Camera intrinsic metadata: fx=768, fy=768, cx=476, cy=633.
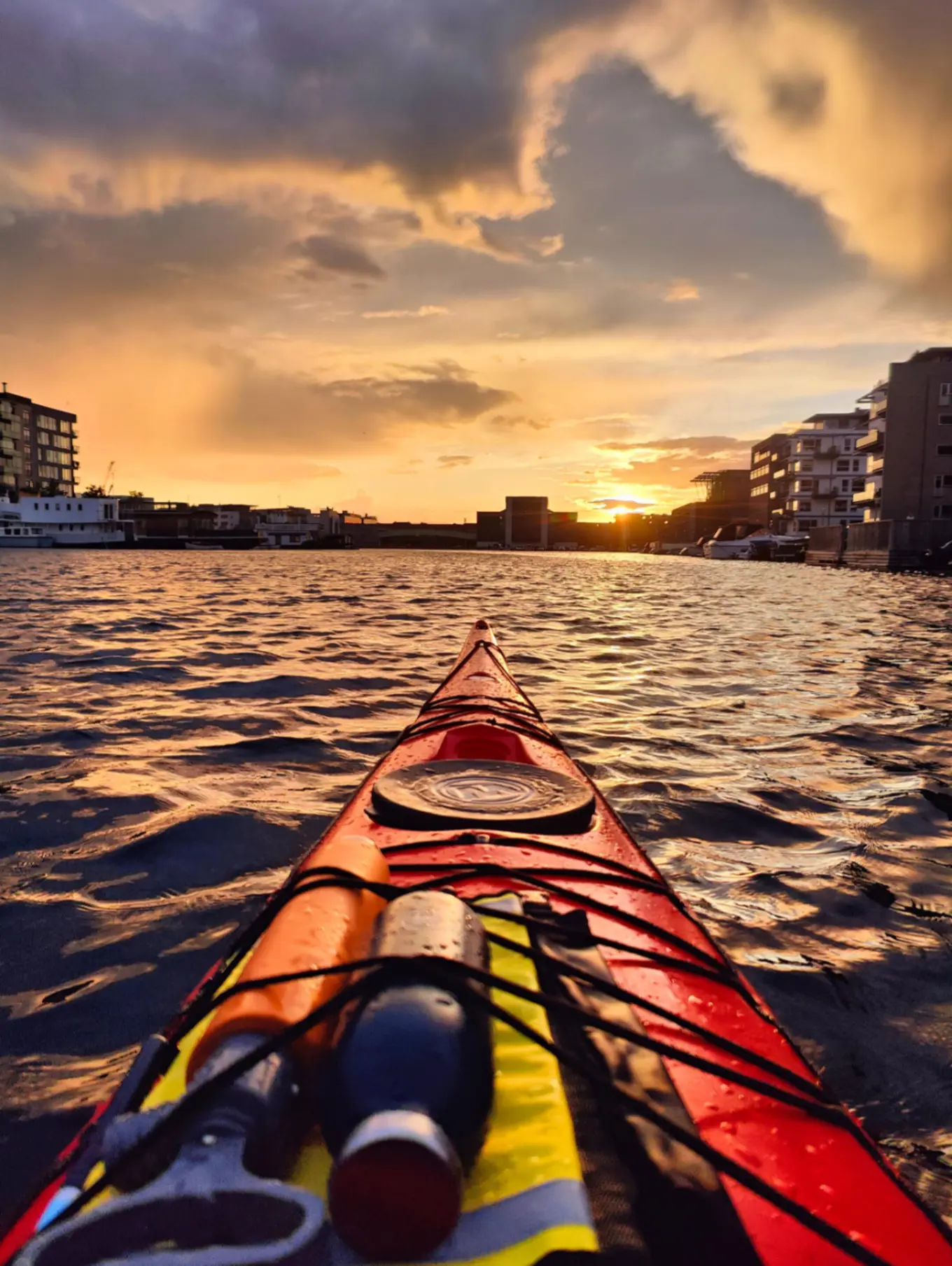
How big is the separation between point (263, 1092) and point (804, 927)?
334 centimetres

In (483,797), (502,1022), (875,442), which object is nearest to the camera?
(502,1022)

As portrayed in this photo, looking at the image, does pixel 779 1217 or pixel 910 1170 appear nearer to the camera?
pixel 779 1217

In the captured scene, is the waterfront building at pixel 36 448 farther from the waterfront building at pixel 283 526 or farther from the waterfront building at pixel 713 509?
the waterfront building at pixel 713 509

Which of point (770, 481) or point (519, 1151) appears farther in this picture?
point (770, 481)

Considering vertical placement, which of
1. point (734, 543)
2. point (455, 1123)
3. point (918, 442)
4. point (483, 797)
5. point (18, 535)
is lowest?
point (483, 797)

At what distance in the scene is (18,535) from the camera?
77.1 m

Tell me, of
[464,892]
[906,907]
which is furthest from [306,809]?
[906,907]

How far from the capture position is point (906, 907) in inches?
162

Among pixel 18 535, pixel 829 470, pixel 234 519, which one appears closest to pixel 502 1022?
pixel 18 535

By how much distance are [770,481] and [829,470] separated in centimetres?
1424

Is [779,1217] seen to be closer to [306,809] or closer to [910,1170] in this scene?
[910,1170]

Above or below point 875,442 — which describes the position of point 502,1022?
below

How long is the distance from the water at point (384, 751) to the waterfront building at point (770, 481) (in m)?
84.7

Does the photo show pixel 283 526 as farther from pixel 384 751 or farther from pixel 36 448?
pixel 384 751
